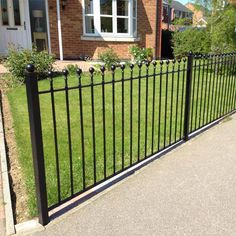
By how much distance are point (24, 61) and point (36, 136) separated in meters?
6.13

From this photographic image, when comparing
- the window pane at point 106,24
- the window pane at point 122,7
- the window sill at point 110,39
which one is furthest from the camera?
the window pane at point 122,7

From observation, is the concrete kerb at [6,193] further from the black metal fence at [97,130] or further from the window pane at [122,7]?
the window pane at [122,7]

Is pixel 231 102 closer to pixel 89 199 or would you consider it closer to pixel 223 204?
pixel 223 204

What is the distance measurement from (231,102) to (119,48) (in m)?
7.92

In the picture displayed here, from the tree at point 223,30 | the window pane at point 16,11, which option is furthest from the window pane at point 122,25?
the tree at point 223,30

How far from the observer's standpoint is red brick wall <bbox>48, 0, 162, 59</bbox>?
1285 centimetres

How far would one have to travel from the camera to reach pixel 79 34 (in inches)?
520

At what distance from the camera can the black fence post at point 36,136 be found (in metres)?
2.43

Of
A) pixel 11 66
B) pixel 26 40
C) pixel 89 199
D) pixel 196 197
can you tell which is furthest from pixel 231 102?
pixel 26 40

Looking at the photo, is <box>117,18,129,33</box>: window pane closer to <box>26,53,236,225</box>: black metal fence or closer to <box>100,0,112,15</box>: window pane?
<box>100,0,112,15</box>: window pane

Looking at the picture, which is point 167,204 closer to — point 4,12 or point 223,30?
point 223,30

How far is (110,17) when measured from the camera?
1342cm

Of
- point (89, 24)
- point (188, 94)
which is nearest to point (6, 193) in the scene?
point (188, 94)

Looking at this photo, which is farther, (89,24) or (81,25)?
(89,24)
